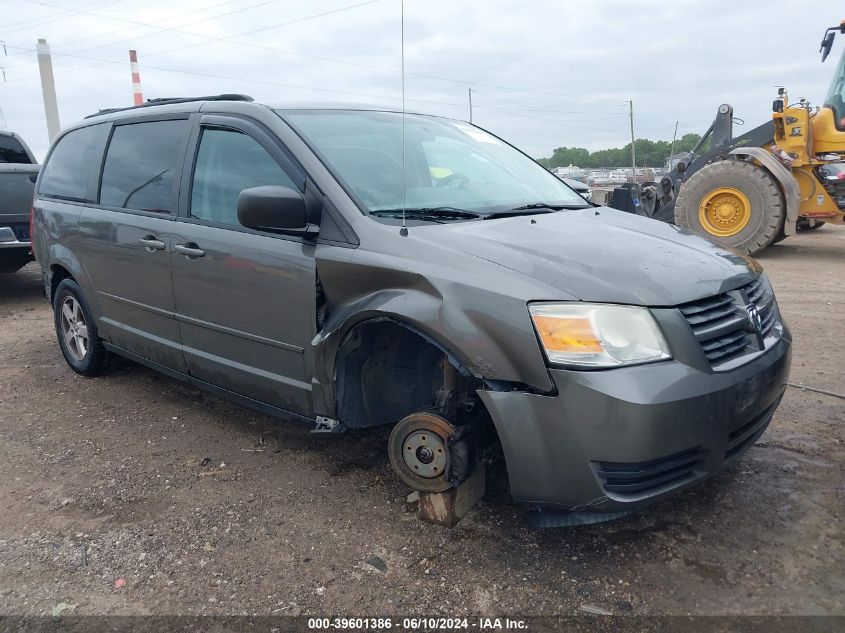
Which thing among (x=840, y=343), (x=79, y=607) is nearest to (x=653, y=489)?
(x=79, y=607)

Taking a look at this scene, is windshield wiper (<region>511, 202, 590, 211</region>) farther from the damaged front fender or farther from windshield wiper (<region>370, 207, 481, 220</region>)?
Result: the damaged front fender

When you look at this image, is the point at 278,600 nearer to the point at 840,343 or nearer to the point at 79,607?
the point at 79,607

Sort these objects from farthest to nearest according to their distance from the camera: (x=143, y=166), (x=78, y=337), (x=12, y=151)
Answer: (x=12, y=151) < (x=78, y=337) < (x=143, y=166)

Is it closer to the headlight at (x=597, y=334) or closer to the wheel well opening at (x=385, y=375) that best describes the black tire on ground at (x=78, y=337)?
the wheel well opening at (x=385, y=375)

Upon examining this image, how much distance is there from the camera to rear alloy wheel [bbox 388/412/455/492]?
246cm

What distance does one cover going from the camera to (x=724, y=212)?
9.61 m

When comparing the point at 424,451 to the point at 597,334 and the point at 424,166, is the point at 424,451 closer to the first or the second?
the point at 597,334

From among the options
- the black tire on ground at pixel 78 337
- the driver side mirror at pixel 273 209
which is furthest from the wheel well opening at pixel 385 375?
the black tire on ground at pixel 78 337

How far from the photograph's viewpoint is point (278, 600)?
2.28m

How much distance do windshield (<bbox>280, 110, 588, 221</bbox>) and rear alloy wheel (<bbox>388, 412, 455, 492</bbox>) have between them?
867 millimetres

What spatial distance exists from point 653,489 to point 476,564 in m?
0.72

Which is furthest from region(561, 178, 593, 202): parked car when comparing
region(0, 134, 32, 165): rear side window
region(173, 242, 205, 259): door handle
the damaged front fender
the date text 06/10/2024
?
region(0, 134, 32, 165): rear side window

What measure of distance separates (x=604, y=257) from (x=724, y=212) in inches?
324

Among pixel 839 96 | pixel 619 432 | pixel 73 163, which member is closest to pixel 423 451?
pixel 619 432
